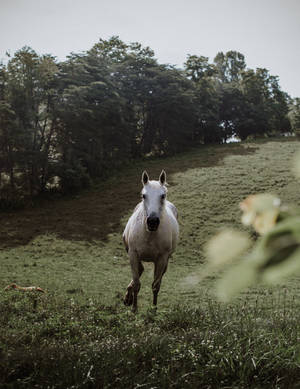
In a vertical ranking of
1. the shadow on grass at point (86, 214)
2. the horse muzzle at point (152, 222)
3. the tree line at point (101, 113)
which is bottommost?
the shadow on grass at point (86, 214)

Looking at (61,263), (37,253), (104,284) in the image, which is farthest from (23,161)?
(104,284)

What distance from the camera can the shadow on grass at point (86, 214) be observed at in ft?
56.2

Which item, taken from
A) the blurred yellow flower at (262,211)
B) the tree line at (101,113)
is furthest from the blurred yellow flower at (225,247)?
the tree line at (101,113)

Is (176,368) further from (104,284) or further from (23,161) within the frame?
(23,161)

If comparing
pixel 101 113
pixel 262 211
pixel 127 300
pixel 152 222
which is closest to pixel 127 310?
pixel 127 300

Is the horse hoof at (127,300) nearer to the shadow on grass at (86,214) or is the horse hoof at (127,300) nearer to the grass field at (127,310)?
the grass field at (127,310)

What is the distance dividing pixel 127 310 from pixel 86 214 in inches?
600

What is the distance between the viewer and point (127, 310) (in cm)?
532

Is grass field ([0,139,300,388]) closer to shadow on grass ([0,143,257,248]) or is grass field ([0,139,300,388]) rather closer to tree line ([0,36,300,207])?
shadow on grass ([0,143,257,248])

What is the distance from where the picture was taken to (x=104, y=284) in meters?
9.91

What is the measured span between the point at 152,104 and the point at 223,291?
119ft

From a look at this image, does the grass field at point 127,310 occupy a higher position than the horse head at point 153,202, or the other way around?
the horse head at point 153,202

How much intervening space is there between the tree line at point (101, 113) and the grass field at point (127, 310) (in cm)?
207

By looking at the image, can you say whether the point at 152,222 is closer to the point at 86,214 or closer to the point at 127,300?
the point at 127,300
